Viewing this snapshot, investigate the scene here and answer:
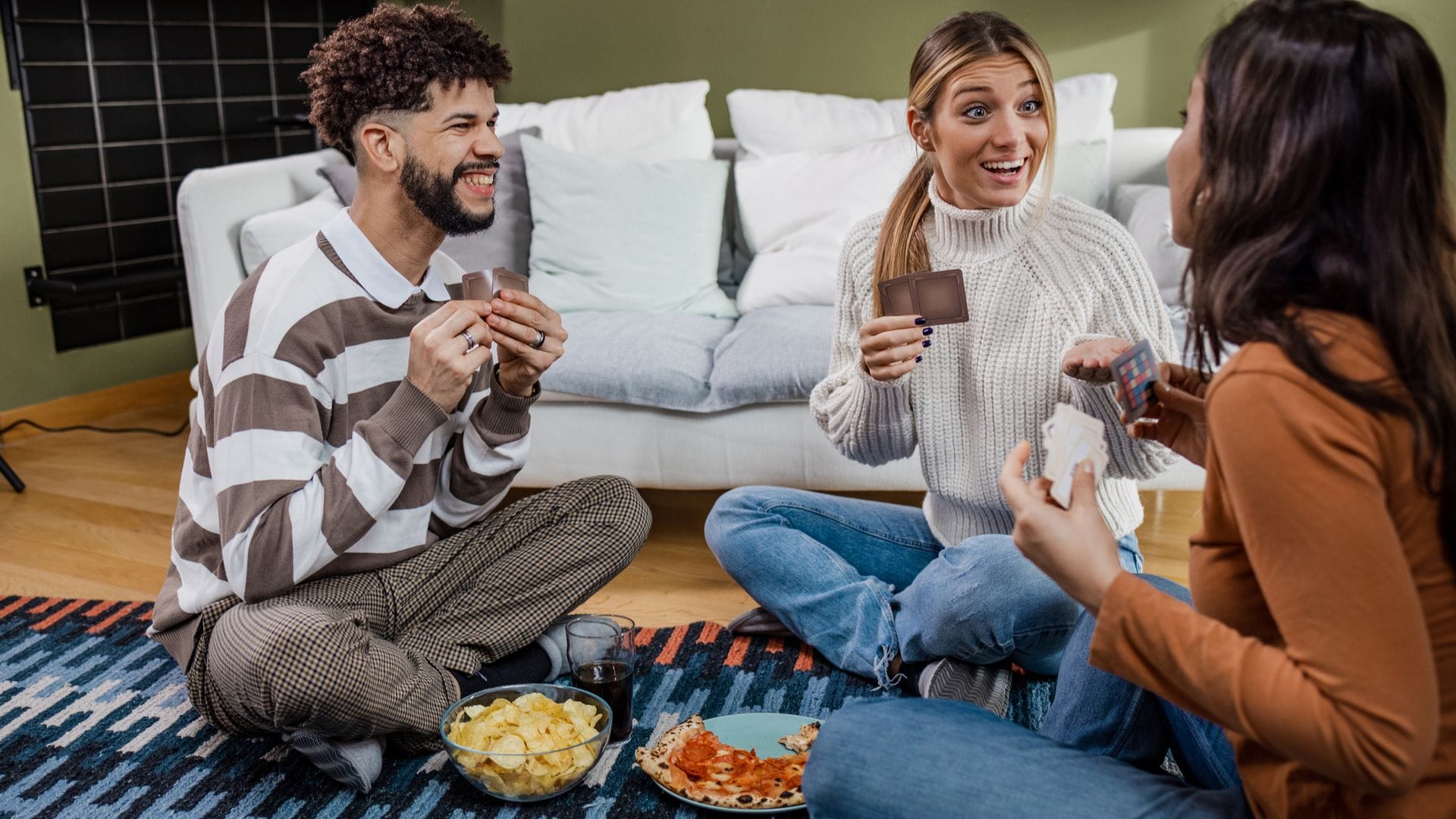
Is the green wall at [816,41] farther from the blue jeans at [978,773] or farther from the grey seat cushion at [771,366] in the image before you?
the blue jeans at [978,773]

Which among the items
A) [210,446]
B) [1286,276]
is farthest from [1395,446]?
[210,446]

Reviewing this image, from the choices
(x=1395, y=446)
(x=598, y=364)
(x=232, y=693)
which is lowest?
(x=232, y=693)

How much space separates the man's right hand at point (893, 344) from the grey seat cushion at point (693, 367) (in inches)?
31.5

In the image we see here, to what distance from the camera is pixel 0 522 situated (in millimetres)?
2986

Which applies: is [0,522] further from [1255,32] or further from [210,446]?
[1255,32]

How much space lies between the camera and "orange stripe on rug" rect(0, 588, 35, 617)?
247cm

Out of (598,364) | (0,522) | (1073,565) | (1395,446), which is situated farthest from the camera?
(0,522)

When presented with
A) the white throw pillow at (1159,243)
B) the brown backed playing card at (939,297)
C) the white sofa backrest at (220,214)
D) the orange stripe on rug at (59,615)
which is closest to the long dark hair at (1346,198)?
the brown backed playing card at (939,297)

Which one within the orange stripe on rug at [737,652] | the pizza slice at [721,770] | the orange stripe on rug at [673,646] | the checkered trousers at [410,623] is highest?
the checkered trousers at [410,623]

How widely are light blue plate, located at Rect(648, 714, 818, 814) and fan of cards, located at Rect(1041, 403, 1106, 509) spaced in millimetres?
829

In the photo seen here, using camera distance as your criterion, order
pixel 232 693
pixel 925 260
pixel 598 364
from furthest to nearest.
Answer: pixel 598 364 → pixel 925 260 → pixel 232 693

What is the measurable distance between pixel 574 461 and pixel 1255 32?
77.1 inches

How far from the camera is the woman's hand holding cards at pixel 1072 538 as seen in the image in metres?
1.02

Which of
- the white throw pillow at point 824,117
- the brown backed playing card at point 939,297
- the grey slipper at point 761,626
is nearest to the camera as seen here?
the brown backed playing card at point 939,297
